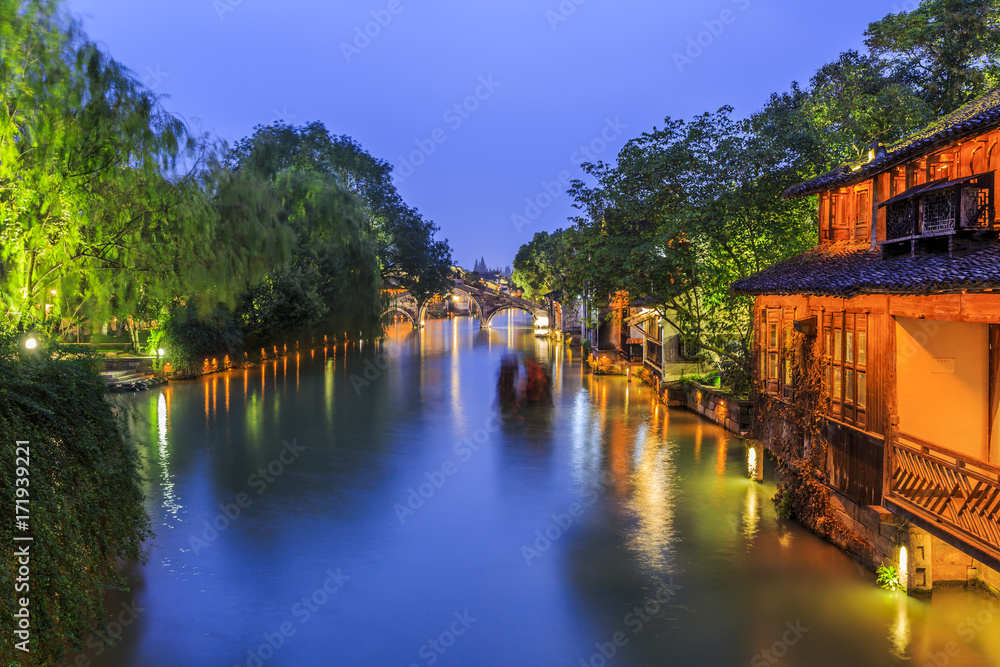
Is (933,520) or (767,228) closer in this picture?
(933,520)

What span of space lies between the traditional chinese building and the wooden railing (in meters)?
0.02

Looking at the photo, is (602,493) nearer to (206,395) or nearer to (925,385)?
(925,385)

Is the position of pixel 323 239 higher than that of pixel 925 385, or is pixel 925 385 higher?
pixel 323 239

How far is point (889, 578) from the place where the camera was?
10539 mm

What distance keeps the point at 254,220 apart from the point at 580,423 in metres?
11.9

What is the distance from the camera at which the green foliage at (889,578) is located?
10.4 metres

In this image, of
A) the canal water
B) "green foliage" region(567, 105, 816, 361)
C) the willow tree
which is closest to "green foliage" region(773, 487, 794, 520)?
the canal water

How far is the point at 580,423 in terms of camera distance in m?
24.2

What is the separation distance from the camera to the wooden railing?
26.9ft

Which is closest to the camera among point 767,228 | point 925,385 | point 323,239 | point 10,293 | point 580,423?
point 925,385

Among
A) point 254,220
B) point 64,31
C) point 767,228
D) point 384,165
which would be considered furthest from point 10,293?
point 384,165

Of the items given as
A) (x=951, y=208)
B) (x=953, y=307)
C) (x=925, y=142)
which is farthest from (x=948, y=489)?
(x=925, y=142)

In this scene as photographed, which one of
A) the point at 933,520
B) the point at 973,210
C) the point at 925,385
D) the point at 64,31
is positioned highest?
the point at 64,31

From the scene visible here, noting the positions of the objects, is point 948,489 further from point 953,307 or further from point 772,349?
point 772,349
